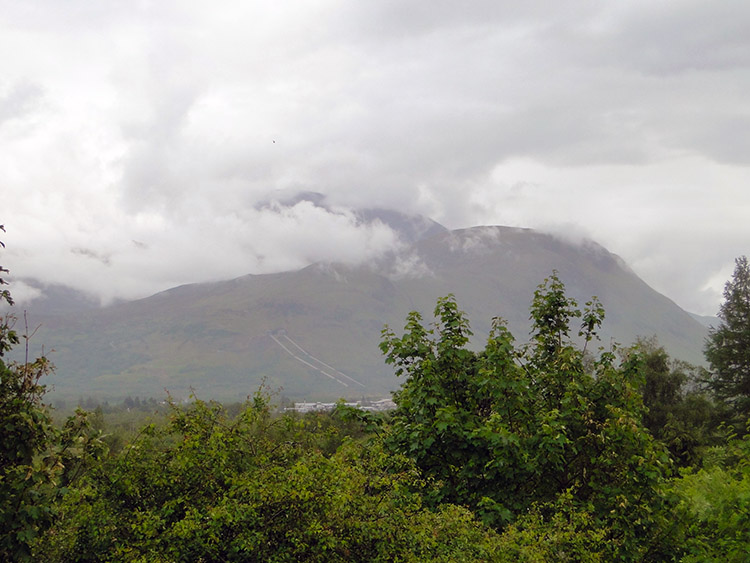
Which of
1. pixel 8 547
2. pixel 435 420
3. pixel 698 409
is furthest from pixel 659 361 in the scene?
pixel 8 547

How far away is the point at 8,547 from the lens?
7609 millimetres

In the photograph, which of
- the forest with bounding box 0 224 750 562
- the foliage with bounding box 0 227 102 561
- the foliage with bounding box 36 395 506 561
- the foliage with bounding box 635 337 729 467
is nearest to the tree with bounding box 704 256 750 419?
the foliage with bounding box 635 337 729 467

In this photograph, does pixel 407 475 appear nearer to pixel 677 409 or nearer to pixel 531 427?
pixel 531 427

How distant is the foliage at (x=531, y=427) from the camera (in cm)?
1207

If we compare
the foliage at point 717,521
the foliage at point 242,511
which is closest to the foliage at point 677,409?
the foliage at point 717,521

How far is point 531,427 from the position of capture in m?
13.0

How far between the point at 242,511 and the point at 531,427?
22.1 ft

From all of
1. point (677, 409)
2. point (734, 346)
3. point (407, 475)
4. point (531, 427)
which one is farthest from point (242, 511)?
point (734, 346)

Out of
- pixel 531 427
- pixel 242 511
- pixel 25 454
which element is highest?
pixel 25 454

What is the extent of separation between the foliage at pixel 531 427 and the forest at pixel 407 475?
45 mm

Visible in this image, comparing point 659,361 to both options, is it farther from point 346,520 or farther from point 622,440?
point 346,520

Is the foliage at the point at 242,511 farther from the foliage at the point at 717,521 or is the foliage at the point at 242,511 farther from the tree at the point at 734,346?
the tree at the point at 734,346

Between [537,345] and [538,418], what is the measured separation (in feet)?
9.29

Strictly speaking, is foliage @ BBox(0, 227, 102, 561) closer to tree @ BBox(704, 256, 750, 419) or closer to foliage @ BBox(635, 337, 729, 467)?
foliage @ BBox(635, 337, 729, 467)
